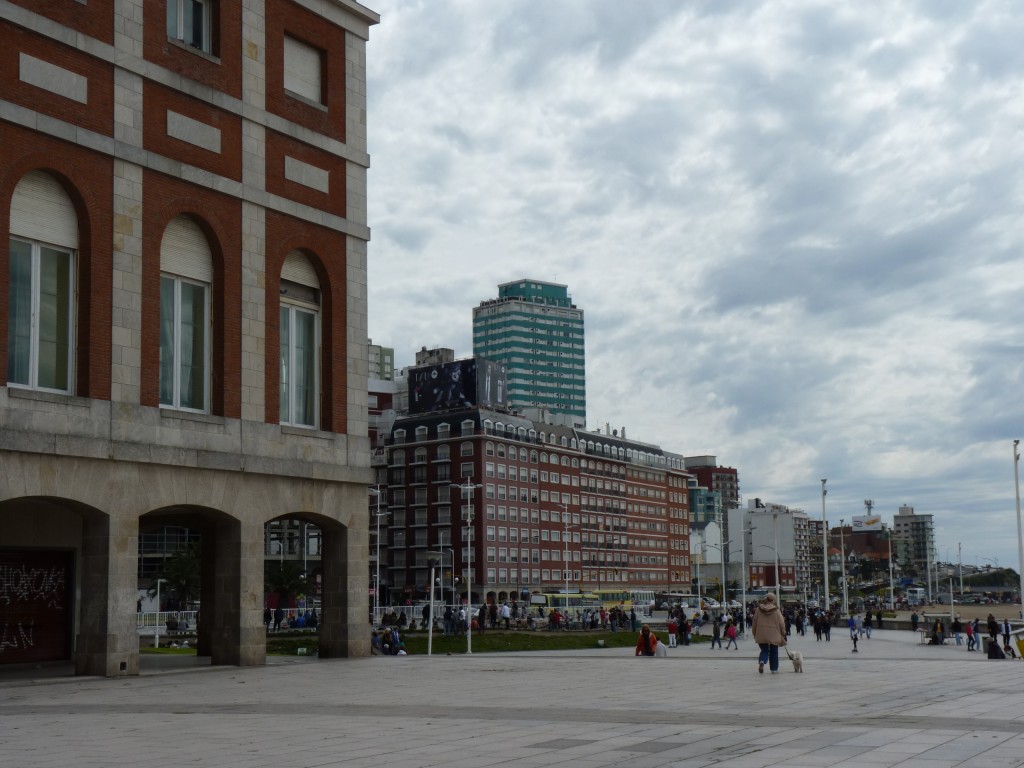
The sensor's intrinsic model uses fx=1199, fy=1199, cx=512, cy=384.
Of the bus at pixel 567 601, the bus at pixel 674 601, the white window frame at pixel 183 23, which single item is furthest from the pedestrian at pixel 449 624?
the bus at pixel 674 601

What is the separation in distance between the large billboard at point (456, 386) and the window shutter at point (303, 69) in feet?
355

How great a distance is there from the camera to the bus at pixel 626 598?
13156 cm

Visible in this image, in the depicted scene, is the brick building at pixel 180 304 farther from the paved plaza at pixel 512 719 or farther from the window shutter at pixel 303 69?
the paved plaza at pixel 512 719

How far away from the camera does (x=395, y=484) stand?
467 feet

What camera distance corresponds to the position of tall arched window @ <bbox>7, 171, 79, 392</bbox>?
26.0 meters

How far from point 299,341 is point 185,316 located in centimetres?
420

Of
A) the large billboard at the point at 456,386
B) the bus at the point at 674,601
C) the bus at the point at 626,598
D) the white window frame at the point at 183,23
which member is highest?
the large billboard at the point at 456,386

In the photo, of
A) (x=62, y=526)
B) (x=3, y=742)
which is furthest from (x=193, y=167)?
(x=3, y=742)

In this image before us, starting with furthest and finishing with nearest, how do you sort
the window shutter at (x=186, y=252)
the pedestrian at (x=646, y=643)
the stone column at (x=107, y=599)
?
the pedestrian at (x=646, y=643), the window shutter at (x=186, y=252), the stone column at (x=107, y=599)

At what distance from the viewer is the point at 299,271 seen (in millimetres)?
33719

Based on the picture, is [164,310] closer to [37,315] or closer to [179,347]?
[179,347]

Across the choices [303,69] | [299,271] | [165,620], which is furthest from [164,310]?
[165,620]

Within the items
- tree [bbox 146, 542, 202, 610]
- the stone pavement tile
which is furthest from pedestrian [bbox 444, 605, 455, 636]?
the stone pavement tile

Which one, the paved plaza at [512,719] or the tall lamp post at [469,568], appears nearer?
the paved plaza at [512,719]
